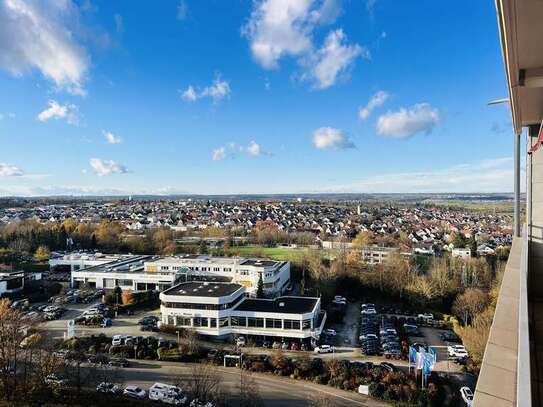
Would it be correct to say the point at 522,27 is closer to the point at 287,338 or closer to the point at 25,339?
the point at 25,339

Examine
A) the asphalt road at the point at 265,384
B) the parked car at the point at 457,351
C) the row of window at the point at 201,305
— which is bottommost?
the asphalt road at the point at 265,384

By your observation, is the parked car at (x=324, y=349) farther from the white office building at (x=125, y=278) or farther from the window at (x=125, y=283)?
the window at (x=125, y=283)

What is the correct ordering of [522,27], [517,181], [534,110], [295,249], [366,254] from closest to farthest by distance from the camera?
[522,27]
[534,110]
[517,181]
[366,254]
[295,249]

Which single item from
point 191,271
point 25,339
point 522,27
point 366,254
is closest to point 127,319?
point 191,271

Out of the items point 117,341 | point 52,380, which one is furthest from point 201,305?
point 52,380

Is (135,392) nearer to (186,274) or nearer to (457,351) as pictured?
(457,351)

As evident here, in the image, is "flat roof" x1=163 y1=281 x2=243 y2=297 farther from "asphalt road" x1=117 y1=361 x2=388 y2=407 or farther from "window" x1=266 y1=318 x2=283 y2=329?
"asphalt road" x1=117 y1=361 x2=388 y2=407

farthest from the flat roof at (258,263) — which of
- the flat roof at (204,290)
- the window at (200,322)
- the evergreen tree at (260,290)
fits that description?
the window at (200,322)
